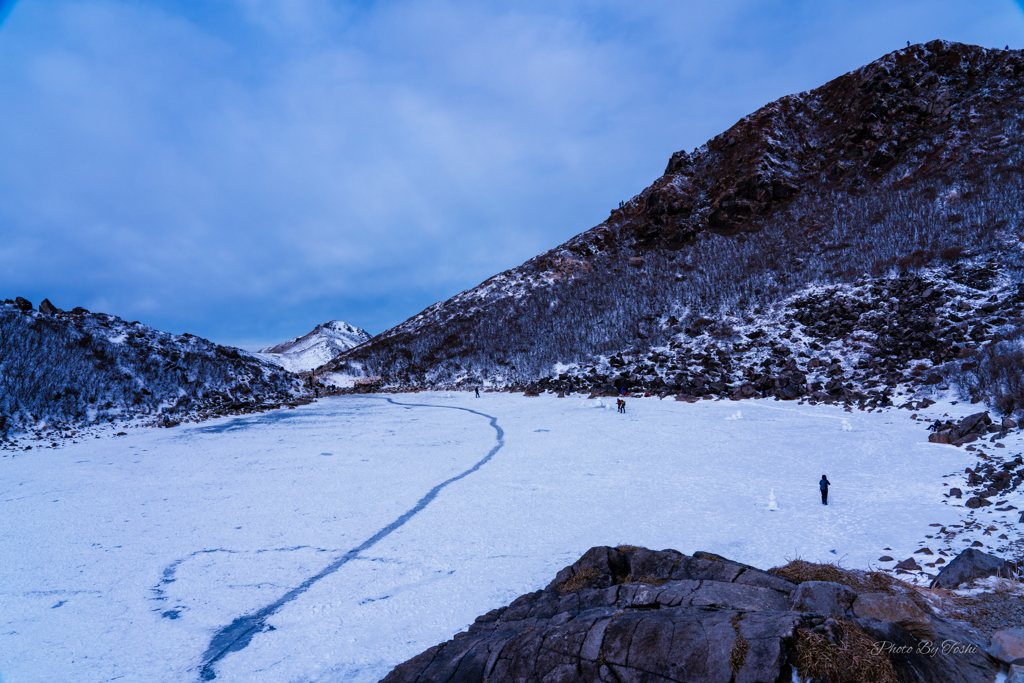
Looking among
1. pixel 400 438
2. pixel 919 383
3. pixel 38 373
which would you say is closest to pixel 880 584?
pixel 400 438

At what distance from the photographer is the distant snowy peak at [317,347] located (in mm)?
106838

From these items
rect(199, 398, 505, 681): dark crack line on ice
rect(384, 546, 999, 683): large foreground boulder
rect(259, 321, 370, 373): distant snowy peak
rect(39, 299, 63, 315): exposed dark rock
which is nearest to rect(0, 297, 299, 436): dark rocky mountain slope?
rect(39, 299, 63, 315): exposed dark rock

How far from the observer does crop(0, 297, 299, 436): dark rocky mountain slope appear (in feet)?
102

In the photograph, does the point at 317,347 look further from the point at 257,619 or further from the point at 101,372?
the point at 257,619

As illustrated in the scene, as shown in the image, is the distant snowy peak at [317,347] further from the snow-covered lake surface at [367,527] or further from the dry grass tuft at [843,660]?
the dry grass tuft at [843,660]

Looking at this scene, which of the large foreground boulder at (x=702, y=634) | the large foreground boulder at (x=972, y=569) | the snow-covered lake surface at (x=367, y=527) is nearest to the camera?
the large foreground boulder at (x=702, y=634)

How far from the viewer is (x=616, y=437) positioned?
2222 cm

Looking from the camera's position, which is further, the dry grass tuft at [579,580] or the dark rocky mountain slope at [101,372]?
the dark rocky mountain slope at [101,372]

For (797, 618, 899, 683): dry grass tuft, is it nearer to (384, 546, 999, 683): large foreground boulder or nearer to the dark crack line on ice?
(384, 546, 999, 683): large foreground boulder

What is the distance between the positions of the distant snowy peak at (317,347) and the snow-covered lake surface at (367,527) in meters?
85.5

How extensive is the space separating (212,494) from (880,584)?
61.7 feet

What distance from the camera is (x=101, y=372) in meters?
35.7

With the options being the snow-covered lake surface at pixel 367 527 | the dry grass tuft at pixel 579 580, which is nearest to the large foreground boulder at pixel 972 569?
the snow-covered lake surface at pixel 367 527

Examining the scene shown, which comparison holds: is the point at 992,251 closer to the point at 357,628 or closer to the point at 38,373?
the point at 357,628
